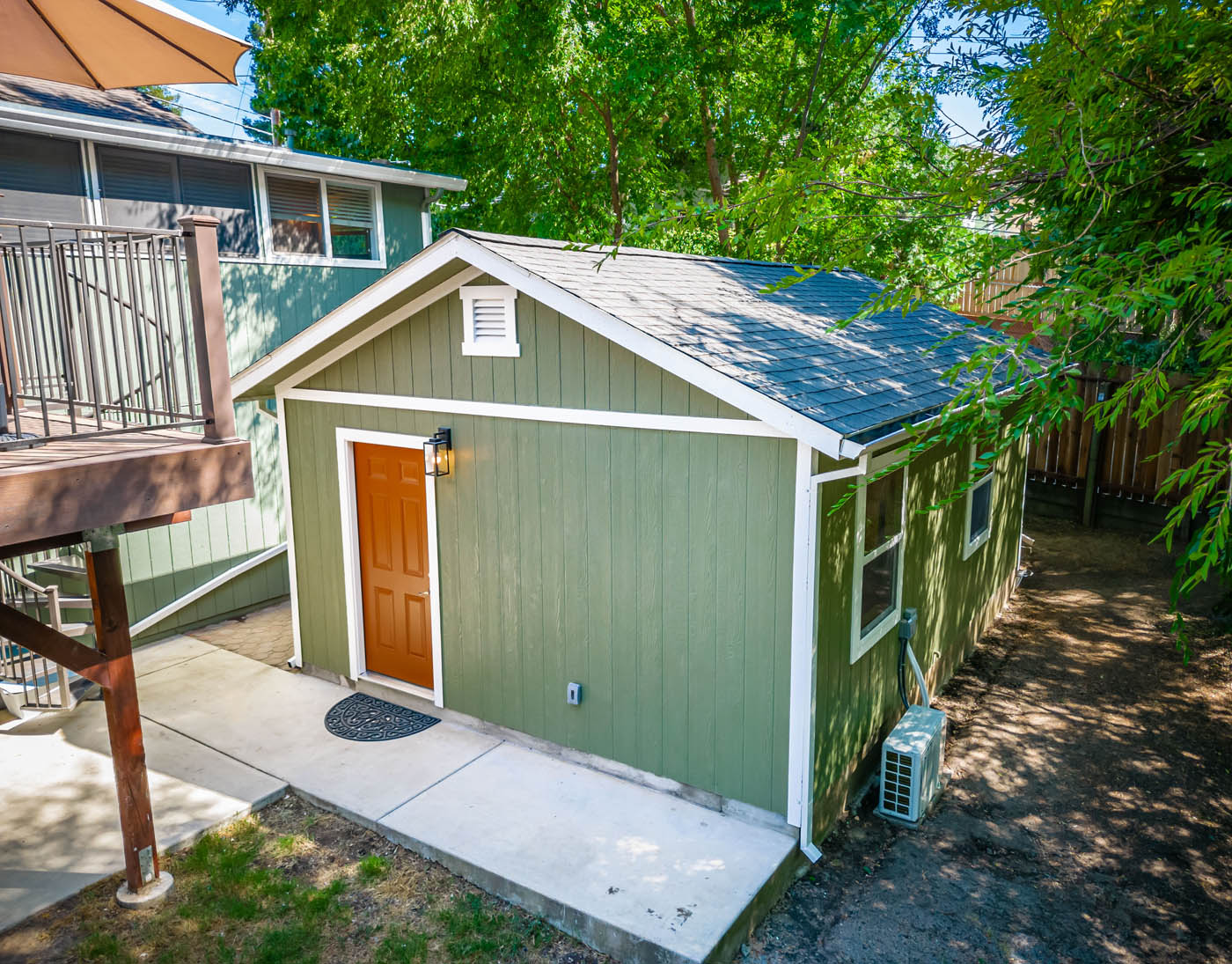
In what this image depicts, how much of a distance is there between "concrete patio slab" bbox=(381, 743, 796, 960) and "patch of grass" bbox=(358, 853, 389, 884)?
0.18m

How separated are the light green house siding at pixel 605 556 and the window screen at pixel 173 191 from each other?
3372 millimetres

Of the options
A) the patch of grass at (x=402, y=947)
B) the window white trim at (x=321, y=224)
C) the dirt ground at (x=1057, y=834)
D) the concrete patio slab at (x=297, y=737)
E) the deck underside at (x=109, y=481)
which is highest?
the window white trim at (x=321, y=224)

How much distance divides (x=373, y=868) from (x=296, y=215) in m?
7.41

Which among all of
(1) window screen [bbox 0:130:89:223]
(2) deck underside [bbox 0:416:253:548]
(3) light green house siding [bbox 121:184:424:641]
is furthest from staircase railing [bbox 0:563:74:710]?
(1) window screen [bbox 0:130:89:223]

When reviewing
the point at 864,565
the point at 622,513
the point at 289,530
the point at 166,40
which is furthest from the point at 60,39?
the point at 864,565

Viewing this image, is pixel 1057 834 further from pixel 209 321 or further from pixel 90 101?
pixel 90 101

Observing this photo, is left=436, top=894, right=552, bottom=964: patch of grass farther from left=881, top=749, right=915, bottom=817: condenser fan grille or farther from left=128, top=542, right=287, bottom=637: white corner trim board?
left=128, top=542, right=287, bottom=637: white corner trim board

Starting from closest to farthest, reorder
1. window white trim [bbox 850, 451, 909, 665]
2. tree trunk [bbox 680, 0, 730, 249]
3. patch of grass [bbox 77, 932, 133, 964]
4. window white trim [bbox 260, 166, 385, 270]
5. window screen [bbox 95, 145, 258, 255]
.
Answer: patch of grass [bbox 77, 932, 133, 964], window white trim [bbox 850, 451, 909, 665], window screen [bbox 95, 145, 258, 255], window white trim [bbox 260, 166, 385, 270], tree trunk [bbox 680, 0, 730, 249]

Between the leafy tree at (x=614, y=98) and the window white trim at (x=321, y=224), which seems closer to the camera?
the window white trim at (x=321, y=224)

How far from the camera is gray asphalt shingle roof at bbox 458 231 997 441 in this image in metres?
4.92

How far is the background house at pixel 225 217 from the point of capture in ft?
25.2

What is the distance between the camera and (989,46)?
5.99 m

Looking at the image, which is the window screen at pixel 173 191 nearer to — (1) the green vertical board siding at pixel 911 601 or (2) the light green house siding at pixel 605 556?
(2) the light green house siding at pixel 605 556

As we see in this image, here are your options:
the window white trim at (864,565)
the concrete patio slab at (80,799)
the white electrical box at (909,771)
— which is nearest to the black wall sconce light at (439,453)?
the concrete patio slab at (80,799)
